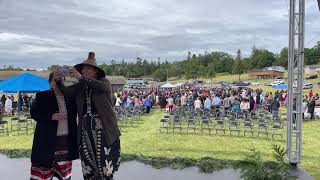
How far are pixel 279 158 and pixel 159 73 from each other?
4483 inches

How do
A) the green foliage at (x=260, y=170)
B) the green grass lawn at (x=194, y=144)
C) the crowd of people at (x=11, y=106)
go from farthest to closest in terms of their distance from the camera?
1. the crowd of people at (x=11, y=106)
2. the green grass lawn at (x=194, y=144)
3. the green foliage at (x=260, y=170)

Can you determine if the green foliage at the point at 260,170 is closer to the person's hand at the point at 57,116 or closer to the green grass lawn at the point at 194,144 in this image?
Answer: the person's hand at the point at 57,116

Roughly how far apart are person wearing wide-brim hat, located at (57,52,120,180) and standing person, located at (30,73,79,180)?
127 millimetres

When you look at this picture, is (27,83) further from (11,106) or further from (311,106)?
(311,106)

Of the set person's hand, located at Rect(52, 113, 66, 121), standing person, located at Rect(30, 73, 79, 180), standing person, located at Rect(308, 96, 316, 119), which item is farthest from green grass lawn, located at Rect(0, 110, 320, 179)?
person's hand, located at Rect(52, 113, 66, 121)

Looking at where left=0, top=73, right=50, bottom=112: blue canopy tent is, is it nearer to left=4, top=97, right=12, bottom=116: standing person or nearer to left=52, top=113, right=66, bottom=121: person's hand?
left=4, top=97, right=12, bottom=116: standing person

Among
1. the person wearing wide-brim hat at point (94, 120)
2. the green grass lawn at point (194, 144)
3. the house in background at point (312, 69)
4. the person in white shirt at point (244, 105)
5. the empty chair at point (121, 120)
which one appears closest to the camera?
the person wearing wide-brim hat at point (94, 120)

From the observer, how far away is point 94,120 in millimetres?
4359

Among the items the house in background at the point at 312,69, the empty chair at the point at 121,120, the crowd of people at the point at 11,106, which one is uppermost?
the house in background at the point at 312,69

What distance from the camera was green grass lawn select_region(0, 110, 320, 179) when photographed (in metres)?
10.9

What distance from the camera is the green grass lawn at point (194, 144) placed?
1087 centimetres

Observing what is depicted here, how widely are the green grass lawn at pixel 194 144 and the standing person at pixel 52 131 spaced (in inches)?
214

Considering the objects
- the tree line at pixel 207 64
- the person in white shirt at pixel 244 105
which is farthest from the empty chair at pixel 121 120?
the tree line at pixel 207 64

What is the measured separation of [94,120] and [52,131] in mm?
487
